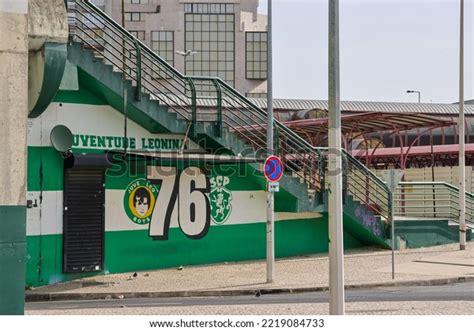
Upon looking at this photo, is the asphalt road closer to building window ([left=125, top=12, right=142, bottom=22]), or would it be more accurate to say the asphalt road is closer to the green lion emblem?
the green lion emblem

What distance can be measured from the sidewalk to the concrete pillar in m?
7.62

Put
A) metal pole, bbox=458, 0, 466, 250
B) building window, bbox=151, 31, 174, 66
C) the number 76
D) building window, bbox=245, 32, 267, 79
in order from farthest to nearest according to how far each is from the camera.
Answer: building window, bbox=245, 32, 267, 79 → building window, bbox=151, 31, 174, 66 → metal pole, bbox=458, 0, 466, 250 → the number 76

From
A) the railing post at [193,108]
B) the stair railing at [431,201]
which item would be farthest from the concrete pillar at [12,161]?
the stair railing at [431,201]

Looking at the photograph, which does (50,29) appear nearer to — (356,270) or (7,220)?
(7,220)

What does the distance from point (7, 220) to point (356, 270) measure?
12.1 m

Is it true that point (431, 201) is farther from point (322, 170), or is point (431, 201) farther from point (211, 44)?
point (211, 44)

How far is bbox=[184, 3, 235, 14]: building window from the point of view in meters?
79.0

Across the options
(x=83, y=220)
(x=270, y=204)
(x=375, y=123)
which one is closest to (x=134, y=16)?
(x=375, y=123)

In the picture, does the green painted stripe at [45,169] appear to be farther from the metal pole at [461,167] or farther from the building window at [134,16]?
the building window at [134,16]

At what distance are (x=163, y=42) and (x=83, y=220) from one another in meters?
59.9

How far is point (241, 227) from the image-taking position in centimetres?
2212

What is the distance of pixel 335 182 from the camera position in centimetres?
1124

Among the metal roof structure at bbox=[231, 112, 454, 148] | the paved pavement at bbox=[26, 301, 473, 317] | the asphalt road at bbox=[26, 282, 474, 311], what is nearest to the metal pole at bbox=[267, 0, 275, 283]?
the asphalt road at bbox=[26, 282, 474, 311]
